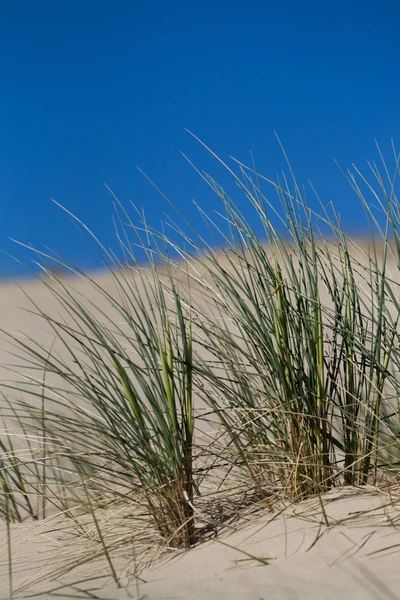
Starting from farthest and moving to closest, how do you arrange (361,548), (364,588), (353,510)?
(353,510)
(361,548)
(364,588)

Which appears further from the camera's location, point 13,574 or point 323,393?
point 323,393

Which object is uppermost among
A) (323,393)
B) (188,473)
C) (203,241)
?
(203,241)

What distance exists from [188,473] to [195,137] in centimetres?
96

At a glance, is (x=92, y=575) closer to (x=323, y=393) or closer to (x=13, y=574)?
(x=13, y=574)

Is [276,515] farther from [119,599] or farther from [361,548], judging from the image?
[119,599]

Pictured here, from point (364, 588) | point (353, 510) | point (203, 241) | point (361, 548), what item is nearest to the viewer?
point (364, 588)

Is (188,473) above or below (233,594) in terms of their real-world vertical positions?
above

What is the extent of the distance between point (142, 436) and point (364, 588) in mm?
582

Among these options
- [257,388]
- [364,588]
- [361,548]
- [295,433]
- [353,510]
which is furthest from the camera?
[257,388]

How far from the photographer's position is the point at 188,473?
165 centimetres

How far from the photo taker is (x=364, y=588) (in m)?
1.32

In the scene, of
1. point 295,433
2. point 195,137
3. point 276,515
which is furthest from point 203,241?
point 276,515

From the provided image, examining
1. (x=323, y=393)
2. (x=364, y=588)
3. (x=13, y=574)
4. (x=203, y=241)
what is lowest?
(x=364, y=588)

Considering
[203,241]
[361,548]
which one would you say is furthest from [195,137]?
[361,548]
